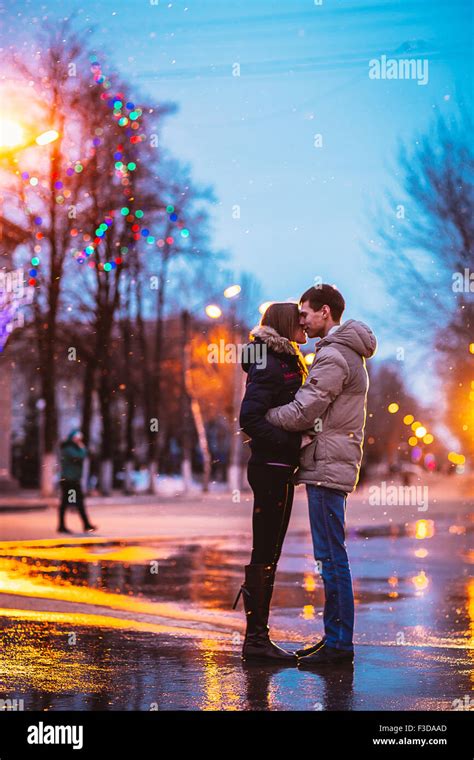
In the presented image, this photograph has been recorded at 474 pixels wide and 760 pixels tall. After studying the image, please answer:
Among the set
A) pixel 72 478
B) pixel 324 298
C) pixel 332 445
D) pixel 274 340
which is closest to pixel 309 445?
pixel 332 445

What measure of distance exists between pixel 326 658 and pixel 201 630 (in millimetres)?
1744

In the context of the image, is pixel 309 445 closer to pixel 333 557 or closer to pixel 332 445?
pixel 332 445

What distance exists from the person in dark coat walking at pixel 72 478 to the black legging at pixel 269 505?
38.0ft

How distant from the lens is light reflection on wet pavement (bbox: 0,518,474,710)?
4.99 m

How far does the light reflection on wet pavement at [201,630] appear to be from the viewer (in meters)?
4.99

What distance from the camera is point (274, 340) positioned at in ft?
19.8

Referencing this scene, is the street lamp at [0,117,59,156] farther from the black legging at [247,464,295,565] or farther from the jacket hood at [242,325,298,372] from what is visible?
the black legging at [247,464,295,565]

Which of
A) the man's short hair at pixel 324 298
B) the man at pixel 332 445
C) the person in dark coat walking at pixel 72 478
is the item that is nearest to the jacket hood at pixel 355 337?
the man at pixel 332 445

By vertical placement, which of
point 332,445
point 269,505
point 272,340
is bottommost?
point 269,505

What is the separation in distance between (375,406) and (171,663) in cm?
8327

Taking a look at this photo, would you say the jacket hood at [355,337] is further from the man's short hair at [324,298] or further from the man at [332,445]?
the man's short hair at [324,298]

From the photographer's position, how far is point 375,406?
88438mm
